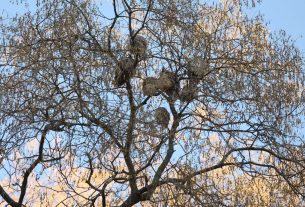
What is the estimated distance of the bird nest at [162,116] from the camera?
625 cm

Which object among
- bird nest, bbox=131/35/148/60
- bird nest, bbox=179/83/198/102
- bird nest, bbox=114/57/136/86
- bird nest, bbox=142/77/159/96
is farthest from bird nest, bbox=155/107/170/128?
bird nest, bbox=131/35/148/60

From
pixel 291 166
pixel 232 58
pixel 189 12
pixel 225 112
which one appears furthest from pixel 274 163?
pixel 189 12

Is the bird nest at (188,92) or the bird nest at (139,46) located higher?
the bird nest at (139,46)

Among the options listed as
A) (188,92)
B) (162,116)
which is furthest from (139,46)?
(162,116)

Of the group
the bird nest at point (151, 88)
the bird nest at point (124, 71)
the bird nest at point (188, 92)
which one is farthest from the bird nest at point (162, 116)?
the bird nest at point (124, 71)

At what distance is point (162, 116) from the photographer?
633 cm

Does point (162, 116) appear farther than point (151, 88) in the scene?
No

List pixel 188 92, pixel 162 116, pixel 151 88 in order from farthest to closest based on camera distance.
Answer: pixel 188 92, pixel 151 88, pixel 162 116

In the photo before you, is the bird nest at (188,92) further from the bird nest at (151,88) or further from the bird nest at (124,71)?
the bird nest at (124,71)

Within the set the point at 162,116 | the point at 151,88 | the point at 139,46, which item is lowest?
the point at 162,116

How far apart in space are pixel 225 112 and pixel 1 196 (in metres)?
2.45

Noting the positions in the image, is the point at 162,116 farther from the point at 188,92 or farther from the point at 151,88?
the point at 188,92

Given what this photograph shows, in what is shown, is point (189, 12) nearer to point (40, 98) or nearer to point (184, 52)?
point (184, 52)

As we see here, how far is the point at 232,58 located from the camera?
23.2 feet
